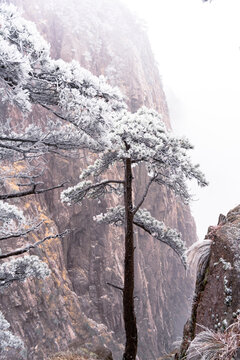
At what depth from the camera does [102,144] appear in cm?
382

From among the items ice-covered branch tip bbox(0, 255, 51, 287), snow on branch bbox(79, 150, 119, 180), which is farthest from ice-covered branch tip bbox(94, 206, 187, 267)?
ice-covered branch tip bbox(0, 255, 51, 287)

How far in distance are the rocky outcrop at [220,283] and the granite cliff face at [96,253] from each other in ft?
28.9

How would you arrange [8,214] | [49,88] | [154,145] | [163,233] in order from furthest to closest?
[163,233] → [8,214] → [154,145] → [49,88]

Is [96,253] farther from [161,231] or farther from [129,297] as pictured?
[129,297]

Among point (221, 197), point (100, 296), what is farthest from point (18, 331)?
point (221, 197)

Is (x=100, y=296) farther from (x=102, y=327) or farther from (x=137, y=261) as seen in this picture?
(x=137, y=261)

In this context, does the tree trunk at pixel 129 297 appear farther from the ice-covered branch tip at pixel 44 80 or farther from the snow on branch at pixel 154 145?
the ice-covered branch tip at pixel 44 80

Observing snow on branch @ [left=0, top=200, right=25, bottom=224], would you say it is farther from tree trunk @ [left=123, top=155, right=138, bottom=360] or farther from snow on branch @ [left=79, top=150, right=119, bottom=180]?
tree trunk @ [left=123, top=155, right=138, bottom=360]

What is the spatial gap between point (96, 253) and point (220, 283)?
14466 millimetres

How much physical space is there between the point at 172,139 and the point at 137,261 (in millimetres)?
16627

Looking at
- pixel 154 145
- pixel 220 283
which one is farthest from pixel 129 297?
pixel 154 145

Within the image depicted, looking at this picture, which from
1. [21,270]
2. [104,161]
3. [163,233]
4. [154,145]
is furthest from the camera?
[163,233]

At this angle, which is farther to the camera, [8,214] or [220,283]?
[8,214]

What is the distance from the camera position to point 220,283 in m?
3.58
